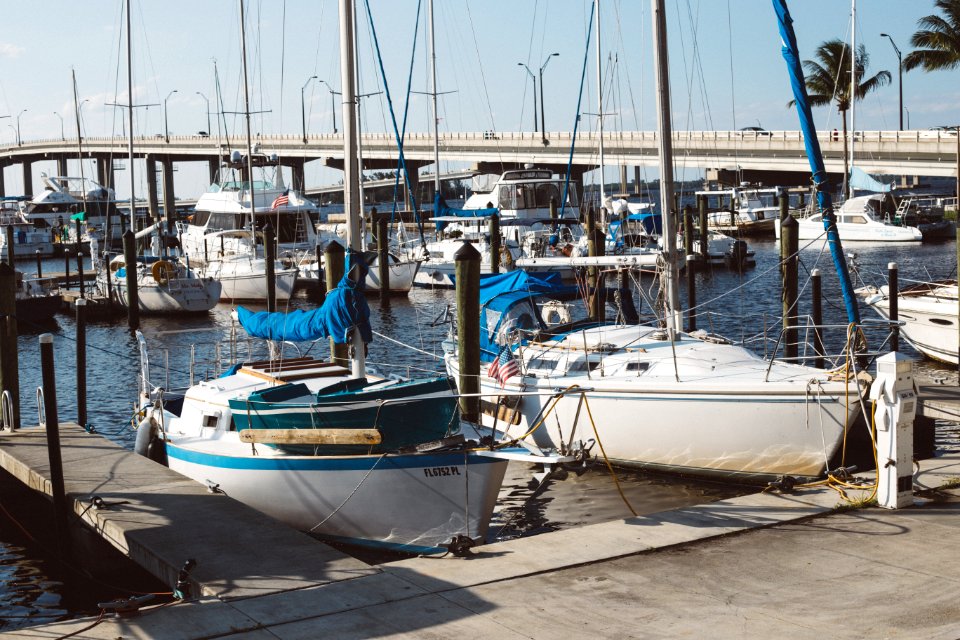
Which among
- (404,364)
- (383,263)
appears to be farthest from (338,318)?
(383,263)

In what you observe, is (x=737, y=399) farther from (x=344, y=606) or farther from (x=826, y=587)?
(x=344, y=606)

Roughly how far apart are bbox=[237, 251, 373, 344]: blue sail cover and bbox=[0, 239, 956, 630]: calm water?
128 cm

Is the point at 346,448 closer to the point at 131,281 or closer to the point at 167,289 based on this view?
the point at 131,281

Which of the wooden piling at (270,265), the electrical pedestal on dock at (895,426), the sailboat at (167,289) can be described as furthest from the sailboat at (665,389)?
the sailboat at (167,289)

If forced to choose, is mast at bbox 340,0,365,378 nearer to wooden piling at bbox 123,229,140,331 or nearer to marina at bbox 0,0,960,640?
marina at bbox 0,0,960,640

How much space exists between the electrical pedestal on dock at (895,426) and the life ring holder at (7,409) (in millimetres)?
13288

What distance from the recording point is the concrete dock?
8.79 metres

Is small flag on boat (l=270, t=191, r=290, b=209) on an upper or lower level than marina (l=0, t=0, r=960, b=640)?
upper

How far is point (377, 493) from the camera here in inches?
511

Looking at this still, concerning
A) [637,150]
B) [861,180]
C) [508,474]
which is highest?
[637,150]

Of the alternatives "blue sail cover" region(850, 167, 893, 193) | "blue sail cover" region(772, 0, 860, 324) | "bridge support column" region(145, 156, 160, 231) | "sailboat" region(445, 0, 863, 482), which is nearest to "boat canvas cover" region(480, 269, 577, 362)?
"sailboat" region(445, 0, 863, 482)

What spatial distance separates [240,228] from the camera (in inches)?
1986

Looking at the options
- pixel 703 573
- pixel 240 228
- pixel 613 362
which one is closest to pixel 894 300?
pixel 613 362

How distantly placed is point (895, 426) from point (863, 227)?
200 ft
